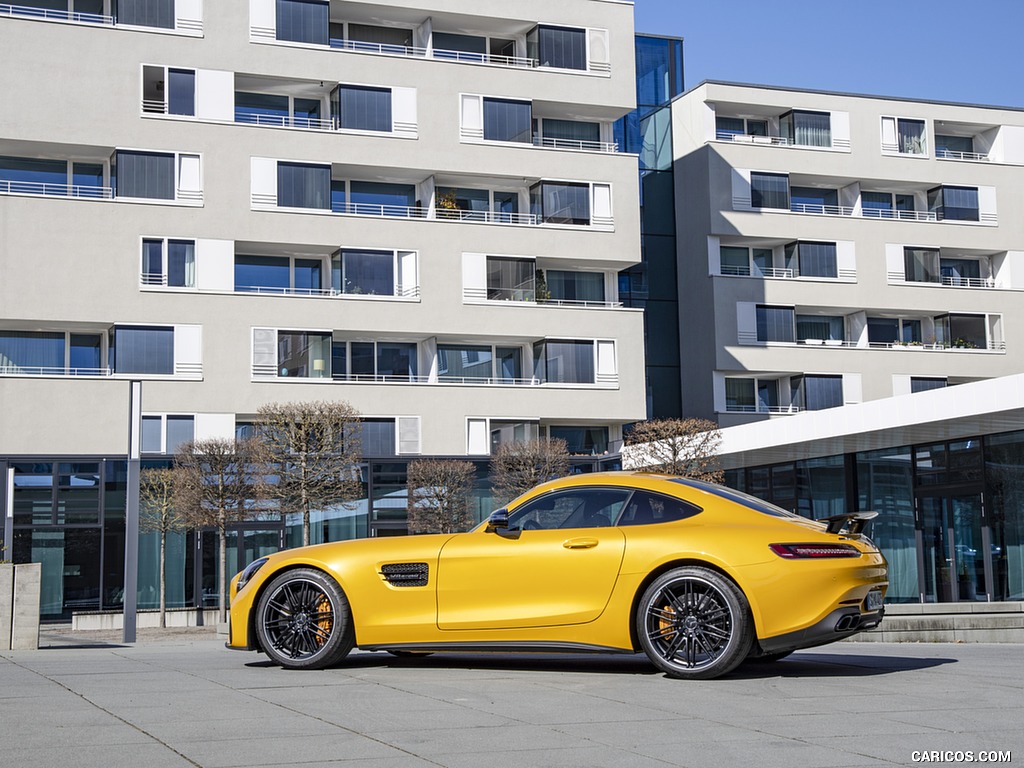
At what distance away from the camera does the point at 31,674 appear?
32.2ft

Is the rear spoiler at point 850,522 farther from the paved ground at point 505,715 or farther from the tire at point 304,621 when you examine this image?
the tire at point 304,621

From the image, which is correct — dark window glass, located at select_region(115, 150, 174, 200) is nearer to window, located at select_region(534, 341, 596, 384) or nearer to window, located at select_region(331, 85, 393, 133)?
window, located at select_region(331, 85, 393, 133)

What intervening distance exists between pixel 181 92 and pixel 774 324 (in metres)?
22.3

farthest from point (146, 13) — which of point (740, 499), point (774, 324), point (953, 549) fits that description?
point (740, 499)

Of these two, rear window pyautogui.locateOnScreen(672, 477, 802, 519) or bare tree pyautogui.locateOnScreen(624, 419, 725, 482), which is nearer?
rear window pyautogui.locateOnScreen(672, 477, 802, 519)

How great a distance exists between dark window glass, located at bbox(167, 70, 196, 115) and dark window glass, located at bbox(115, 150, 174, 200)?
160 cm

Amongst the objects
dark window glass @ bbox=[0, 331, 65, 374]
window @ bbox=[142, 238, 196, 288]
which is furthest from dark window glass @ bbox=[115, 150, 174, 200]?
dark window glass @ bbox=[0, 331, 65, 374]

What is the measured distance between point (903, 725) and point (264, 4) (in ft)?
127

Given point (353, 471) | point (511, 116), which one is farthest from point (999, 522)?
point (511, 116)

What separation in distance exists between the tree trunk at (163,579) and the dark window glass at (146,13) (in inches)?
609

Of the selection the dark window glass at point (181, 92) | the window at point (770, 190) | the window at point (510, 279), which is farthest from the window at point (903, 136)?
the dark window glass at point (181, 92)

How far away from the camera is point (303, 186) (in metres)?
40.9

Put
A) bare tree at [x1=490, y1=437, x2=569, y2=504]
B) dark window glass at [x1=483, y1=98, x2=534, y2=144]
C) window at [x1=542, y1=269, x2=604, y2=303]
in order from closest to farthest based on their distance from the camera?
bare tree at [x1=490, y1=437, x2=569, y2=504] → dark window glass at [x1=483, y1=98, x2=534, y2=144] → window at [x1=542, y1=269, x2=604, y2=303]

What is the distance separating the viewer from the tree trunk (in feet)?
109
